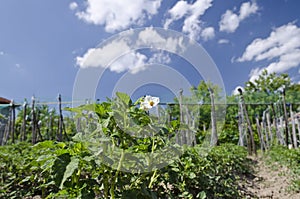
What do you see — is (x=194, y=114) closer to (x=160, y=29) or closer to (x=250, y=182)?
(x=250, y=182)

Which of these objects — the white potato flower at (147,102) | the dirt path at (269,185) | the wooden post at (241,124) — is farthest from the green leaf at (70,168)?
the wooden post at (241,124)

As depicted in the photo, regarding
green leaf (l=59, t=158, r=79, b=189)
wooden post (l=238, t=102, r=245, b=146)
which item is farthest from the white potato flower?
wooden post (l=238, t=102, r=245, b=146)

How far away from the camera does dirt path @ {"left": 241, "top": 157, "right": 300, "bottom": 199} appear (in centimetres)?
337

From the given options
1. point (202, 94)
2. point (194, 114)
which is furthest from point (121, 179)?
point (202, 94)

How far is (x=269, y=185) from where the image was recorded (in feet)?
13.7

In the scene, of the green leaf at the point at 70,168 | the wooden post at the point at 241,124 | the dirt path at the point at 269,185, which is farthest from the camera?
the wooden post at the point at 241,124

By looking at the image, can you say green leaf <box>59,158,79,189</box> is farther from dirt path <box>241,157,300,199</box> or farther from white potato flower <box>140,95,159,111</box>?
dirt path <box>241,157,300,199</box>

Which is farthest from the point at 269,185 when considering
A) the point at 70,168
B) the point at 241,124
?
the point at 241,124

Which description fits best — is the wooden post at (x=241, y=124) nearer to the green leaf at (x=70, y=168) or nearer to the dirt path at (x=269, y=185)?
the dirt path at (x=269, y=185)

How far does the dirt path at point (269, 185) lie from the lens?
3.37 meters

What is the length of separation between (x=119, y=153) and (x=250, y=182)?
3.80 m

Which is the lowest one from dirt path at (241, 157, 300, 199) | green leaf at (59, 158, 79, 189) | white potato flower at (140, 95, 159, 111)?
dirt path at (241, 157, 300, 199)

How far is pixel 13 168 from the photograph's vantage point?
8.64ft

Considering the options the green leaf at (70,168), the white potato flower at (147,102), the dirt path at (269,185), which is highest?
the white potato flower at (147,102)
